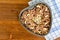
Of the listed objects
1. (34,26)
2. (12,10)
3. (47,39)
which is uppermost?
(12,10)

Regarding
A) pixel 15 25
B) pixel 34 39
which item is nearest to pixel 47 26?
pixel 34 39

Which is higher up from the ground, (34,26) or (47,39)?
(34,26)

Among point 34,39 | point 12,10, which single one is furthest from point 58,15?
point 12,10

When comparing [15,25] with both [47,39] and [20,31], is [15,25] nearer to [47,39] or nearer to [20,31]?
[20,31]
